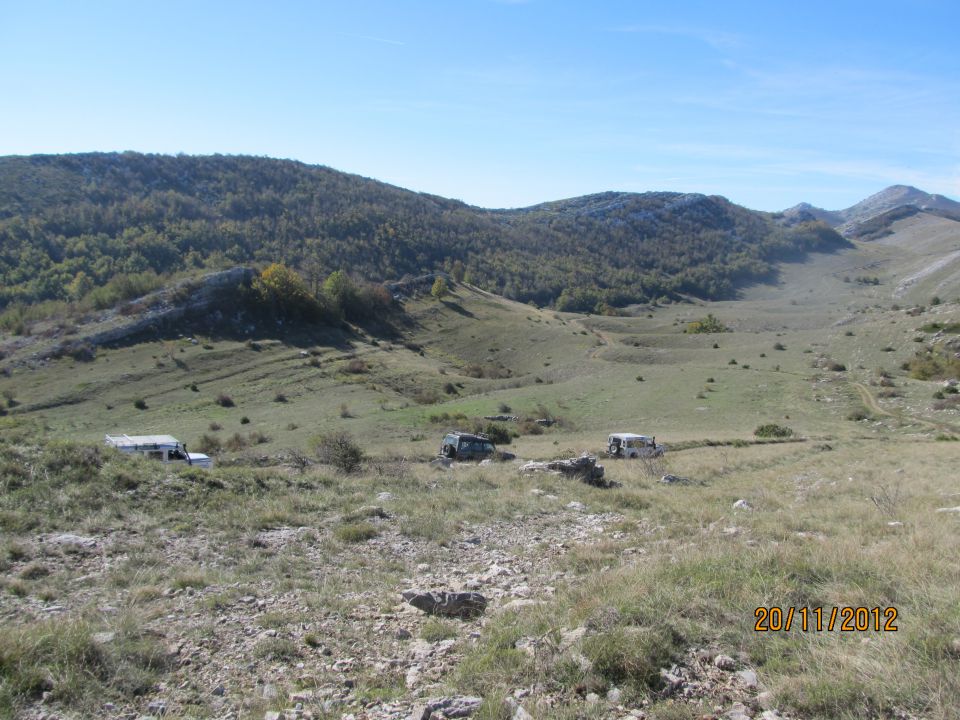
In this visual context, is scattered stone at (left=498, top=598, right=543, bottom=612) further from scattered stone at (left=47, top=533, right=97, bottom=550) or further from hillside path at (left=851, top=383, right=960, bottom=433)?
hillside path at (left=851, top=383, right=960, bottom=433)

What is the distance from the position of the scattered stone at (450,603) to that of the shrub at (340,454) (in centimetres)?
1301

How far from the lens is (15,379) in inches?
1793

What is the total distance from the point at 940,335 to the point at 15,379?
7395cm

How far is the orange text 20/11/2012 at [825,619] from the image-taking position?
5.45m

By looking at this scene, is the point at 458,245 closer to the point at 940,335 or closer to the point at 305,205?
the point at 305,205

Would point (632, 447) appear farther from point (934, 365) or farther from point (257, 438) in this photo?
point (934, 365)

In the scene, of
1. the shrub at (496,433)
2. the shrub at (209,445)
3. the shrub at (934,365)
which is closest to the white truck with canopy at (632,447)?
the shrub at (496,433)

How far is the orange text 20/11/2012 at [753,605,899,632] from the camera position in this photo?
5.45m

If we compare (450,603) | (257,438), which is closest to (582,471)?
(450,603)

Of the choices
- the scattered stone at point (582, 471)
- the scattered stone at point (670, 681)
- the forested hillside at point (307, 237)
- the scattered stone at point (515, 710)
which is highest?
the forested hillside at point (307, 237)

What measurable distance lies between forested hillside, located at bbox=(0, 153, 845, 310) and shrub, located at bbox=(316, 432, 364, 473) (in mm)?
54896

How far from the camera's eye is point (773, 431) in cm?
3231

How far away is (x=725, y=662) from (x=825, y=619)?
129 cm

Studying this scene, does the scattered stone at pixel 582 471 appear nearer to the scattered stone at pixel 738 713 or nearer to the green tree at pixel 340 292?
the scattered stone at pixel 738 713
